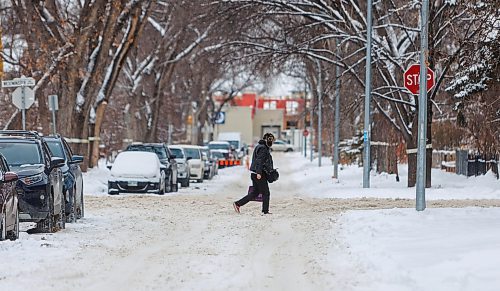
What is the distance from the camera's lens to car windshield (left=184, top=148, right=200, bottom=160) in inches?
1672

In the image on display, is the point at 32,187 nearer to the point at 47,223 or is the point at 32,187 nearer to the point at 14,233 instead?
the point at 47,223

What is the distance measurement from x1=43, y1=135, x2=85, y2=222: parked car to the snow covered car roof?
29.2 ft

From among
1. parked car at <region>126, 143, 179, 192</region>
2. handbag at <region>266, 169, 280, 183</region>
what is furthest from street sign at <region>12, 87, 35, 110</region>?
handbag at <region>266, 169, 280, 183</region>

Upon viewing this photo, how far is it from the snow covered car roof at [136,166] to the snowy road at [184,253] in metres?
8.28

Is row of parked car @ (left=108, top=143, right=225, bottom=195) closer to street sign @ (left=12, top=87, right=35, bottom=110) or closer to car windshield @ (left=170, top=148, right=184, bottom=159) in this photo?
street sign @ (left=12, top=87, right=35, bottom=110)

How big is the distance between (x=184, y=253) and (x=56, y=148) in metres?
7.89

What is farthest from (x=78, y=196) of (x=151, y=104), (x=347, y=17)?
(x=151, y=104)

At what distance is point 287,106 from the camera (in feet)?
492

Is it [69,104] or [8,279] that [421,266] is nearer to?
[8,279]

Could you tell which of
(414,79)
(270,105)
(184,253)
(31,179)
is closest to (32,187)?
(31,179)

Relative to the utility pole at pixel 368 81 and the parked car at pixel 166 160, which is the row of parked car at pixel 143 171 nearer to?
the parked car at pixel 166 160

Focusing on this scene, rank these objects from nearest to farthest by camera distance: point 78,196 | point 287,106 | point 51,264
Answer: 1. point 51,264
2. point 78,196
3. point 287,106

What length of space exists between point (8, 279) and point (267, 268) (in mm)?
3199

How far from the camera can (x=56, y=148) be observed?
2053 centimetres
